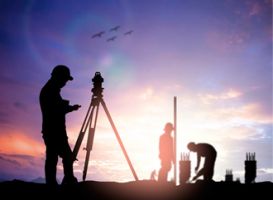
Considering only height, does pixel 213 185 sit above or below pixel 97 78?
below

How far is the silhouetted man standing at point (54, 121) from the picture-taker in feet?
24.5

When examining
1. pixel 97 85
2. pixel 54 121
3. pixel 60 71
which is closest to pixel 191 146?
pixel 97 85

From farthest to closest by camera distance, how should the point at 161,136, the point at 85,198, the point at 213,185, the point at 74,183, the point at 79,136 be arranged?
the point at 161,136 < the point at 79,136 < the point at 213,185 < the point at 74,183 < the point at 85,198

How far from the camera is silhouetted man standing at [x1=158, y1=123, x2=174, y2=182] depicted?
41.9 ft

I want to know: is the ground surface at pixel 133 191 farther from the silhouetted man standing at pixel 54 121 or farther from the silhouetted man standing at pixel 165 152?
the silhouetted man standing at pixel 165 152

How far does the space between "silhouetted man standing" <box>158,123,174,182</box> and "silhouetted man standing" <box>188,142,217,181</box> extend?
102 centimetres

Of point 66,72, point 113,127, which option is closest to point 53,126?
point 66,72

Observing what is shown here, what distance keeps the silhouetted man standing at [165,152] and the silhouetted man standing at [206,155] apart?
3.35ft

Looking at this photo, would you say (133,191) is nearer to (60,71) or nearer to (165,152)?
(60,71)

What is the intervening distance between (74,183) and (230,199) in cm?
356

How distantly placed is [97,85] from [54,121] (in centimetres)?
394

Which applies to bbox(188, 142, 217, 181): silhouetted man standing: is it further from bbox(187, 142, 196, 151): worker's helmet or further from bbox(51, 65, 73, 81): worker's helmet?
bbox(51, 65, 73, 81): worker's helmet

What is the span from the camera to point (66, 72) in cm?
771

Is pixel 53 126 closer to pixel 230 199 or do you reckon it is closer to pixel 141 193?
pixel 141 193
